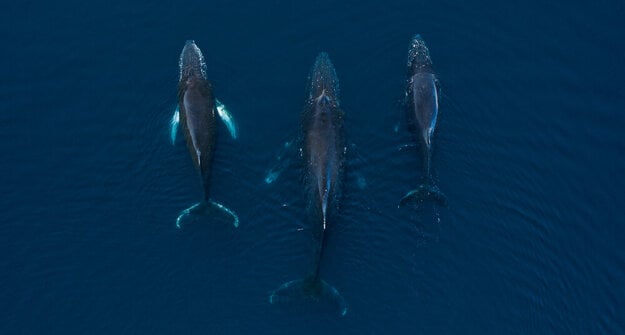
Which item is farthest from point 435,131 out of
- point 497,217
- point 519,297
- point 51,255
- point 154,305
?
point 51,255

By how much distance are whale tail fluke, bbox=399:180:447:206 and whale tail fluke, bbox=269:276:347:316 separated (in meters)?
5.03

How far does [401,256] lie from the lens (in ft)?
105

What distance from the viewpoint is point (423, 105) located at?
114 feet

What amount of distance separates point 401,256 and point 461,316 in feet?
11.0

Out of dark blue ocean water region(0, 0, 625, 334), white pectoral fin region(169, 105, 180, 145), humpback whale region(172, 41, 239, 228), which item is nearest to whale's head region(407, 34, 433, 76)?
dark blue ocean water region(0, 0, 625, 334)

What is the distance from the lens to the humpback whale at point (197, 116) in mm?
32375

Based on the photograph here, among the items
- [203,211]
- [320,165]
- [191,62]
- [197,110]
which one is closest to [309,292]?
[320,165]

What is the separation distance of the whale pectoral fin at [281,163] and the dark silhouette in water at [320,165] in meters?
0.72

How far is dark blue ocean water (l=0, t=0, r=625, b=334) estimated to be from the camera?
31.1m

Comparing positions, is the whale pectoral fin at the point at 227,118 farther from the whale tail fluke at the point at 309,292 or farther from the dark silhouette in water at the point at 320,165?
the whale tail fluke at the point at 309,292

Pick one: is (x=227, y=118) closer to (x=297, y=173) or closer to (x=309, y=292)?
(x=297, y=173)

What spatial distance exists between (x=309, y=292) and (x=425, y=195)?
6545 mm

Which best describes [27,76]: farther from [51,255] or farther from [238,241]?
[238,241]

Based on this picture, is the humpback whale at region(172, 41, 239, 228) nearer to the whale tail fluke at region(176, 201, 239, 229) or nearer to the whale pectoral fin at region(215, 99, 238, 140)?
the whale tail fluke at region(176, 201, 239, 229)
